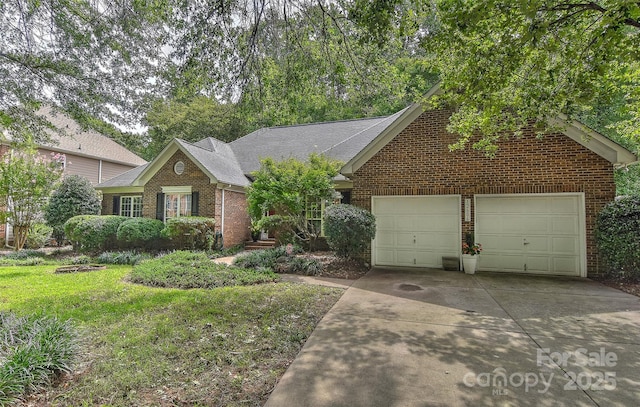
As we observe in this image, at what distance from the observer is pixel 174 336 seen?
4156 mm

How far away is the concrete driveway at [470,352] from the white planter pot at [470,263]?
214 cm

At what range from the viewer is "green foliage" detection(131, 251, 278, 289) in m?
7.27

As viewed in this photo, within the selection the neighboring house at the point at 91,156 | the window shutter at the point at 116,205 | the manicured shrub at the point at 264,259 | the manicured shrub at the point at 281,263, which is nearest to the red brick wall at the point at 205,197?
the window shutter at the point at 116,205

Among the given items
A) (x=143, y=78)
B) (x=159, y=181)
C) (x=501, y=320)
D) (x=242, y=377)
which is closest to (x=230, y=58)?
(x=143, y=78)

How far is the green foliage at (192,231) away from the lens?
11.7 metres

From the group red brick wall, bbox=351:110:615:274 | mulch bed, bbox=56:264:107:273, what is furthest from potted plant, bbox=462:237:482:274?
mulch bed, bbox=56:264:107:273

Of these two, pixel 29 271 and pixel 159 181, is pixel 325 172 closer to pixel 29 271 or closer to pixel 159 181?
pixel 159 181

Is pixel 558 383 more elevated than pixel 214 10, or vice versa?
pixel 214 10

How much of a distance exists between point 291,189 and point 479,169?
18.6ft

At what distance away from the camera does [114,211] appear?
15570 mm

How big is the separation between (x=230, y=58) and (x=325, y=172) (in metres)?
4.70

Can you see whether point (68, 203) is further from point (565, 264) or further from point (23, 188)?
point (565, 264)

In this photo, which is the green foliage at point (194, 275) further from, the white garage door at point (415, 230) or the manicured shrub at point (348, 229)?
the white garage door at point (415, 230)

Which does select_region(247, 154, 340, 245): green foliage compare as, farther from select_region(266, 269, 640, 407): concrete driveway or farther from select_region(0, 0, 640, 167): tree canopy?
select_region(266, 269, 640, 407): concrete driveway
